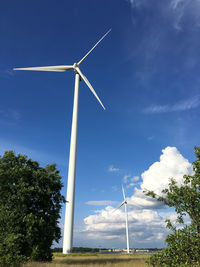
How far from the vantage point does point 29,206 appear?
34.0 meters

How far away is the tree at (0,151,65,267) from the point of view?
29875 mm

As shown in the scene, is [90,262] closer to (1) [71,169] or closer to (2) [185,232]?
(1) [71,169]

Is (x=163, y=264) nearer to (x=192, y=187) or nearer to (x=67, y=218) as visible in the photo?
(x=192, y=187)

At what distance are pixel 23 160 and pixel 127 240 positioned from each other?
73.7 m

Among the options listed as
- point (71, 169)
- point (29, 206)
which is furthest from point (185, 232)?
point (71, 169)

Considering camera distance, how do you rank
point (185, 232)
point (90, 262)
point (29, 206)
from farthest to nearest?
1. point (90, 262)
2. point (29, 206)
3. point (185, 232)

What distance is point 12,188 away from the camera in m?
32.4

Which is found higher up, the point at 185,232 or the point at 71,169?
the point at 71,169

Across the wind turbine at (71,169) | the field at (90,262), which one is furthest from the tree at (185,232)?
the wind turbine at (71,169)

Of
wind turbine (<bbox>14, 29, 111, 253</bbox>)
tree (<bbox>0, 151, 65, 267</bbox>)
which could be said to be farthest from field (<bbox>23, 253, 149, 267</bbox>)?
wind turbine (<bbox>14, 29, 111, 253</bbox>)

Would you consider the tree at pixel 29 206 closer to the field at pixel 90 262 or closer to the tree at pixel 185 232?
the field at pixel 90 262

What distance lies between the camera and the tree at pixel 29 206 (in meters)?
29.9

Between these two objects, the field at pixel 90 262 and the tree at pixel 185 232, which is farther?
the field at pixel 90 262

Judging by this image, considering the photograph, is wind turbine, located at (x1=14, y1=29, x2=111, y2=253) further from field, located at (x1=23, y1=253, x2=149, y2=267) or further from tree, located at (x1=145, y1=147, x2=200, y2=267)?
tree, located at (x1=145, y1=147, x2=200, y2=267)
